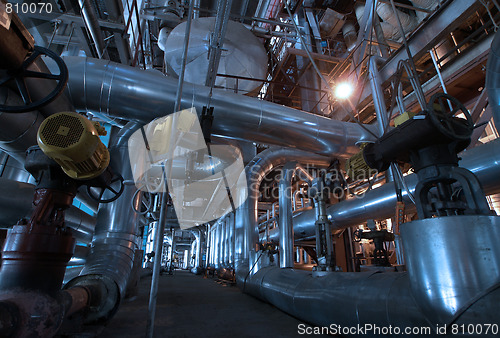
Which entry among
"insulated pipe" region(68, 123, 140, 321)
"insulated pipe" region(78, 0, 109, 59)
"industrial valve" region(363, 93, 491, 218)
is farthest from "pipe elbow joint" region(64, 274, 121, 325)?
"insulated pipe" region(78, 0, 109, 59)

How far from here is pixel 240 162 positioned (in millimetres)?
4266

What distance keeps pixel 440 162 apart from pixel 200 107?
79.6 inches

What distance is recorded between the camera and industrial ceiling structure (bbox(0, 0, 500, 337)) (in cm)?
98

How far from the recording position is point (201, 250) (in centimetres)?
1152

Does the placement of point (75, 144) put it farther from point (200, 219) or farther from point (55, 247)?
point (200, 219)

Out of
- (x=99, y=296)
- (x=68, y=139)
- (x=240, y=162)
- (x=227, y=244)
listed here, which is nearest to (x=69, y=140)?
(x=68, y=139)

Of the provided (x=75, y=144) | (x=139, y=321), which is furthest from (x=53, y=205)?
(x=139, y=321)

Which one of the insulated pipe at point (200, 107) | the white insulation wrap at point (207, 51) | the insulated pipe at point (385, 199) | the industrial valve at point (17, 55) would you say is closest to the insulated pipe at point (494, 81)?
the insulated pipe at point (385, 199)

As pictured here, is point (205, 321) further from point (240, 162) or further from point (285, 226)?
point (240, 162)

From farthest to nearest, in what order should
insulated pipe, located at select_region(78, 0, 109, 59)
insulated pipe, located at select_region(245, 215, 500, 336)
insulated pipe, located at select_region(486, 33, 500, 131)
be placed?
insulated pipe, located at select_region(78, 0, 109, 59) < insulated pipe, located at select_region(486, 33, 500, 131) < insulated pipe, located at select_region(245, 215, 500, 336)

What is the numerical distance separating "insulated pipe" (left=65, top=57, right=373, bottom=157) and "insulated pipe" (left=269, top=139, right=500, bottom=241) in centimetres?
69

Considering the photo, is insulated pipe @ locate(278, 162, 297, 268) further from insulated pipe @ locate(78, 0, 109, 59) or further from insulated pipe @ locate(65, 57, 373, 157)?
insulated pipe @ locate(78, 0, 109, 59)

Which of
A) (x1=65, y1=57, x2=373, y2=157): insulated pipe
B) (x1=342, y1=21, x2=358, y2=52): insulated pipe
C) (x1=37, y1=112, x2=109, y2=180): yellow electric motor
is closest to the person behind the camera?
(x1=37, y1=112, x2=109, y2=180): yellow electric motor

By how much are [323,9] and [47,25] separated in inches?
247
